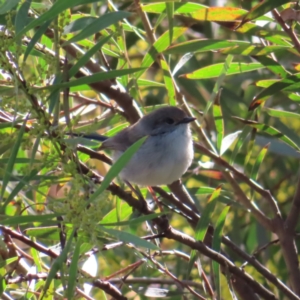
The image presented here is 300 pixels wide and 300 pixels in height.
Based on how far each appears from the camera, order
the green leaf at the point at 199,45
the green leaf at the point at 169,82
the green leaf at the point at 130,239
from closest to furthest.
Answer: the green leaf at the point at 130,239
the green leaf at the point at 199,45
the green leaf at the point at 169,82

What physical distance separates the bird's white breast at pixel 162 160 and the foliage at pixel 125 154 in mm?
136

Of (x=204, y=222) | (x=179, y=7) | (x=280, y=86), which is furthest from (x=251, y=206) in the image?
(x=179, y=7)

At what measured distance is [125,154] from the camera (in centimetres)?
138

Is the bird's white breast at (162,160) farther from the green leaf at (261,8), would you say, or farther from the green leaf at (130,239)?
the green leaf at (130,239)

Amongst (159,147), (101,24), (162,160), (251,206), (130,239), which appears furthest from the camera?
(159,147)

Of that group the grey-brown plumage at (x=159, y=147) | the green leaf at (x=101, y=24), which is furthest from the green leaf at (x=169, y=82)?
A: the green leaf at (x=101, y=24)

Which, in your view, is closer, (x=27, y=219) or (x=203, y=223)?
(x=27, y=219)

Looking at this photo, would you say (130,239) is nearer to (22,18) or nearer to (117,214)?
(22,18)

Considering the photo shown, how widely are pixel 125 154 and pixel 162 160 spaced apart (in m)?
1.98

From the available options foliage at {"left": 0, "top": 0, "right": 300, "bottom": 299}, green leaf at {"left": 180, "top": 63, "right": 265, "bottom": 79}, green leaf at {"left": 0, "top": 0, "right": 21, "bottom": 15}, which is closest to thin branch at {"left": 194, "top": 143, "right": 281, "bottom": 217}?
foliage at {"left": 0, "top": 0, "right": 300, "bottom": 299}

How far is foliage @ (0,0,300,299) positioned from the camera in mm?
1407

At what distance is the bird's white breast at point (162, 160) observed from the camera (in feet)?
10.2

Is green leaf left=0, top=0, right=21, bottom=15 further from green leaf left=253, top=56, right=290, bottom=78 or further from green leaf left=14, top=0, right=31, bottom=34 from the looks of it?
green leaf left=253, top=56, right=290, bottom=78

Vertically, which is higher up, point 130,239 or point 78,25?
point 78,25
